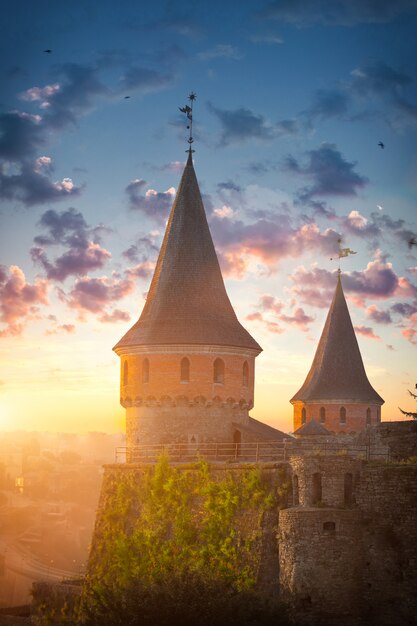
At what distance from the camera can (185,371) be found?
41.0 metres

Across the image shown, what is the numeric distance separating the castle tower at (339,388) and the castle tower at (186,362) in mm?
16870

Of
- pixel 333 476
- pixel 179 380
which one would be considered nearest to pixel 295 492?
pixel 333 476


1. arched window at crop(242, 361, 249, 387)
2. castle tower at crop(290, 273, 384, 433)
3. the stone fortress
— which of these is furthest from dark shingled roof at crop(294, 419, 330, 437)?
arched window at crop(242, 361, 249, 387)

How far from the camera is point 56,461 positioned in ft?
556

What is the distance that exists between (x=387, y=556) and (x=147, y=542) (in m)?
10.6

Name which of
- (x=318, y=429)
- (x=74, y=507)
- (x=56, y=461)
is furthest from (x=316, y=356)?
(x=56, y=461)

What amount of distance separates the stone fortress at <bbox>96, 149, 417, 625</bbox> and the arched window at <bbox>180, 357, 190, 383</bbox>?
2.0 inches

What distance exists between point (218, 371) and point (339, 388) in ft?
61.4

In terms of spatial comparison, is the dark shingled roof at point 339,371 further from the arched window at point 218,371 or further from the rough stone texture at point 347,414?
the arched window at point 218,371

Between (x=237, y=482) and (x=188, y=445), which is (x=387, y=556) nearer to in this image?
(x=237, y=482)

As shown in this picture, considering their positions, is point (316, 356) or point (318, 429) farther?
point (316, 356)

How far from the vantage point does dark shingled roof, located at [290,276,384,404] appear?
58.6 metres

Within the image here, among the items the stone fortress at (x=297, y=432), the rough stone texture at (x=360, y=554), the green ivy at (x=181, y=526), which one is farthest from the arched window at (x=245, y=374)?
the rough stone texture at (x=360, y=554)

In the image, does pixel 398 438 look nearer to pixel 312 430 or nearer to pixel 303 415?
pixel 312 430
